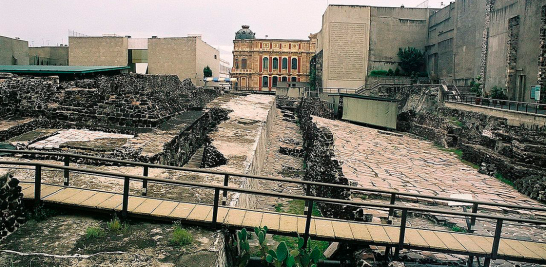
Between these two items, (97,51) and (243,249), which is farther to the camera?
(97,51)

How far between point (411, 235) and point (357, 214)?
2.13 metres

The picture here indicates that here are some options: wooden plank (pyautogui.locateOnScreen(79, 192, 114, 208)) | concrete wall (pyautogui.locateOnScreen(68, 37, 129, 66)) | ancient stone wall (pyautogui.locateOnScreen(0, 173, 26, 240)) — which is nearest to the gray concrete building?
concrete wall (pyautogui.locateOnScreen(68, 37, 129, 66))

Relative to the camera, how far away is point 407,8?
128 feet

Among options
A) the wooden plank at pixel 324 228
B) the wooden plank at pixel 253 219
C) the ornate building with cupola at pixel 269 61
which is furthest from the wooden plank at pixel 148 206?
the ornate building with cupola at pixel 269 61

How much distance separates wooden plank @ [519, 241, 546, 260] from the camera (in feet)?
16.4

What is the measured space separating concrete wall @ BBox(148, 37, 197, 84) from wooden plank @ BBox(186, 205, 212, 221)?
31548 millimetres

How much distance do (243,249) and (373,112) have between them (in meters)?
19.0

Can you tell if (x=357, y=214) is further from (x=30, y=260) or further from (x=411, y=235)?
(x=30, y=260)

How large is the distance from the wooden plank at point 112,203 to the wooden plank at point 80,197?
0.98 feet

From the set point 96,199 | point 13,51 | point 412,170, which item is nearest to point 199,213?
point 96,199

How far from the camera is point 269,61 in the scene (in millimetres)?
59656

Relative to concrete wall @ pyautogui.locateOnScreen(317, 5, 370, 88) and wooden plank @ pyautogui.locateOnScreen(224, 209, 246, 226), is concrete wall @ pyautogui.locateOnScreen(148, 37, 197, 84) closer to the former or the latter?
concrete wall @ pyautogui.locateOnScreen(317, 5, 370, 88)

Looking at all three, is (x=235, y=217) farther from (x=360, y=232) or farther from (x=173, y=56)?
(x=173, y=56)

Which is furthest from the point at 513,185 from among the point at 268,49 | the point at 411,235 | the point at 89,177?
the point at 268,49
